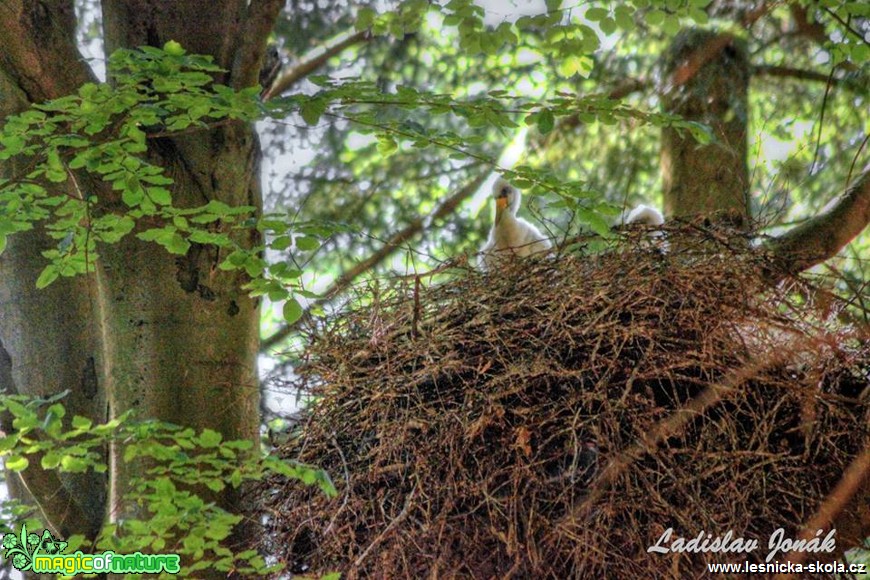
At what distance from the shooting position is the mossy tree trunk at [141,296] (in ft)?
12.2

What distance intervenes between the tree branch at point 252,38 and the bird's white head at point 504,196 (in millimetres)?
2272

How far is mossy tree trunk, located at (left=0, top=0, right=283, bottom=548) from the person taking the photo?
3715 mm

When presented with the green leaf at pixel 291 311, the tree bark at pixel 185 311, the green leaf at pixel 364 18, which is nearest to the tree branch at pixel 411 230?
the green leaf at pixel 364 18

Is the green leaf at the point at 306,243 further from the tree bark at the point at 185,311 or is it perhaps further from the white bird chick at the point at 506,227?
the white bird chick at the point at 506,227

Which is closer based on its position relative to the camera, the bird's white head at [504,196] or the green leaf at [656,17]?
the green leaf at [656,17]

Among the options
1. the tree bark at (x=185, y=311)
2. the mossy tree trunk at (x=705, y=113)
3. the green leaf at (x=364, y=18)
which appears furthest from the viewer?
the mossy tree trunk at (x=705, y=113)

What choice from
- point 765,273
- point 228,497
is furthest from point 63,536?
point 765,273

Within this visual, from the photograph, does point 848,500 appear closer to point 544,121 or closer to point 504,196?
point 544,121

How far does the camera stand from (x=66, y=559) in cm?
352

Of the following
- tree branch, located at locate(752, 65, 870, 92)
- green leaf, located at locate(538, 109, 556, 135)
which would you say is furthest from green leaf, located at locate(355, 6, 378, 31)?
tree branch, located at locate(752, 65, 870, 92)

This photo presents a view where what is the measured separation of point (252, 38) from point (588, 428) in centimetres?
200

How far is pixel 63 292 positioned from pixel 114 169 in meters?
0.79

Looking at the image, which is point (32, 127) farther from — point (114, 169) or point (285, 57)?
point (285, 57)

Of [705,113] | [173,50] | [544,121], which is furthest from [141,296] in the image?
[705,113]
